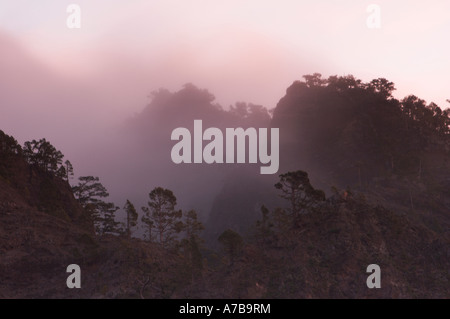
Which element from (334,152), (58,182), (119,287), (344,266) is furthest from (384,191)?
(58,182)

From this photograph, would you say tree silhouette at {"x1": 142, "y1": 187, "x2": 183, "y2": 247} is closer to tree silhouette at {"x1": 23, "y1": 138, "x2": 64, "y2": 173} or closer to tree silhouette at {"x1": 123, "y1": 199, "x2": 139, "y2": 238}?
tree silhouette at {"x1": 123, "y1": 199, "x2": 139, "y2": 238}

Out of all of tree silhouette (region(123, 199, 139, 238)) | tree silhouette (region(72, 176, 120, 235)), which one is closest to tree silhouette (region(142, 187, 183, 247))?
tree silhouette (region(123, 199, 139, 238))

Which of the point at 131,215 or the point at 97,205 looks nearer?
the point at 131,215

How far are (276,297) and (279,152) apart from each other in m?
100

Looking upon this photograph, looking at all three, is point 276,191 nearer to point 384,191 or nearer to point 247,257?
point 384,191

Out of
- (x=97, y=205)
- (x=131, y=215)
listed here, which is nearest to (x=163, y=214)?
(x=131, y=215)

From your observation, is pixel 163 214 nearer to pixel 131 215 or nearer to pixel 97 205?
pixel 131 215

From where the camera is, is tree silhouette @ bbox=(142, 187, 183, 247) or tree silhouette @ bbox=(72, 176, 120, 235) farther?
tree silhouette @ bbox=(72, 176, 120, 235)

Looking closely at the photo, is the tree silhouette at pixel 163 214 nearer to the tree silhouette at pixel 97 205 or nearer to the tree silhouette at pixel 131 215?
the tree silhouette at pixel 131 215

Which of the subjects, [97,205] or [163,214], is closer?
[163,214]

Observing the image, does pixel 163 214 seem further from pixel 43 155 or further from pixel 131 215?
pixel 43 155

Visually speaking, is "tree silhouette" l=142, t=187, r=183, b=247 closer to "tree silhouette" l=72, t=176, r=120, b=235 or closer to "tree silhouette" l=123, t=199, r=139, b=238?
"tree silhouette" l=123, t=199, r=139, b=238

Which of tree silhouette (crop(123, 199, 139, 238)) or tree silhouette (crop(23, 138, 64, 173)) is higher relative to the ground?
tree silhouette (crop(23, 138, 64, 173))
